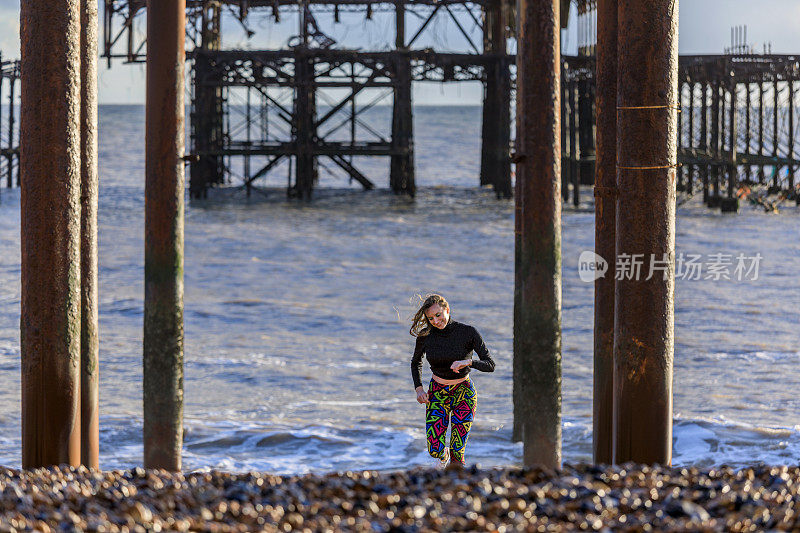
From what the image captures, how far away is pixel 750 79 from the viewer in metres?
37.8

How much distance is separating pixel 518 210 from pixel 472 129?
114 meters

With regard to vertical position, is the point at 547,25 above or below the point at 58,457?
above

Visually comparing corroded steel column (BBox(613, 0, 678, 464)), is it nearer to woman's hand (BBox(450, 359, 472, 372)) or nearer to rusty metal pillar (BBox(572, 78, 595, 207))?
woman's hand (BBox(450, 359, 472, 372))

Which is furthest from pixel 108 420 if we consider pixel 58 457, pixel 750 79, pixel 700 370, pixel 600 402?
pixel 750 79

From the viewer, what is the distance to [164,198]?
25.2 ft

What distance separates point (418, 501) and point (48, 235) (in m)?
2.68

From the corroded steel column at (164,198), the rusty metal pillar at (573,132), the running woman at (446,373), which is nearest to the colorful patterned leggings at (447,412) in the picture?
the running woman at (446,373)

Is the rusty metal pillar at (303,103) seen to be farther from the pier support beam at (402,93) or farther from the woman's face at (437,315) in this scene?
the woman's face at (437,315)

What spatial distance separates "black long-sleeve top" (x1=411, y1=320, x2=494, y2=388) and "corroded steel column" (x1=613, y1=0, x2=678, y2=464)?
0.86 m

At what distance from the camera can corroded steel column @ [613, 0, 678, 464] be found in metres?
6.31

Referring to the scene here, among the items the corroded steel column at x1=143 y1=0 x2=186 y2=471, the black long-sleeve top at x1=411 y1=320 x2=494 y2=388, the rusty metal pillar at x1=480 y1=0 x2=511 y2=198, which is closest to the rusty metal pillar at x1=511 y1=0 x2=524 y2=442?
the black long-sleeve top at x1=411 y1=320 x2=494 y2=388

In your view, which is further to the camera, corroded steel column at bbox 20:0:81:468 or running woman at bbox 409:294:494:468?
running woman at bbox 409:294:494:468

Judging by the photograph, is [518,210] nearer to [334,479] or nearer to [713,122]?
[334,479]

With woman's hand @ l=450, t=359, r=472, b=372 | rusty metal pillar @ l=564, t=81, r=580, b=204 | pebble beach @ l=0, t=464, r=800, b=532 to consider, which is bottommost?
pebble beach @ l=0, t=464, r=800, b=532
